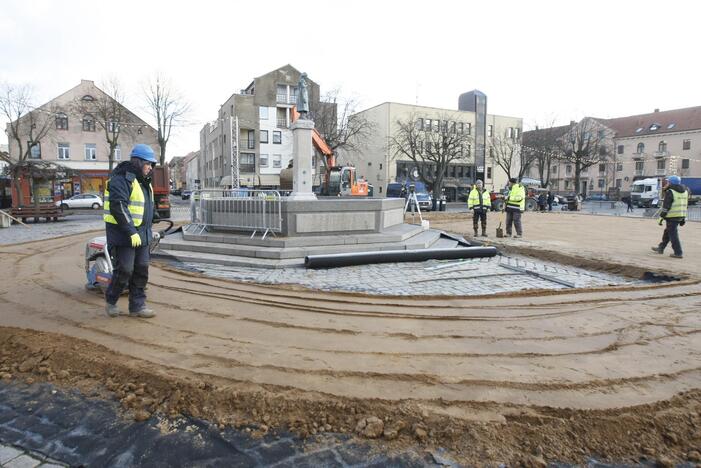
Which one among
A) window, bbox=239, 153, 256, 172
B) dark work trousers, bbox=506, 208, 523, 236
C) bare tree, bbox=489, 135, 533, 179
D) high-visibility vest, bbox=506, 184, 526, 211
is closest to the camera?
high-visibility vest, bbox=506, 184, 526, 211

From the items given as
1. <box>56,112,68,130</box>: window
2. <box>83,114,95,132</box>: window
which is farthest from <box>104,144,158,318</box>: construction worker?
<box>56,112,68,130</box>: window

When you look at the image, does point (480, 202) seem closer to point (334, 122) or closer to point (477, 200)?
point (477, 200)

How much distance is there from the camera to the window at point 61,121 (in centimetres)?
4595

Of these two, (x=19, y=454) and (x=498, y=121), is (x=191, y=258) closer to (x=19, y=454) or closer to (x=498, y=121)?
(x=19, y=454)

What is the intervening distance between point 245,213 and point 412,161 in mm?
46821

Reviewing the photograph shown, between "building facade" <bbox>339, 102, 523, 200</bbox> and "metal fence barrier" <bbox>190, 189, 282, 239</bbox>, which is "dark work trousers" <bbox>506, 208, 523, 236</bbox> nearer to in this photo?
"metal fence barrier" <bbox>190, 189, 282, 239</bbox>

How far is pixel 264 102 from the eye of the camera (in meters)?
53.8

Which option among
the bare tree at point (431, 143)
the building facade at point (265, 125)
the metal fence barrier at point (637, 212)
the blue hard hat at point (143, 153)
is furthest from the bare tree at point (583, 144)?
the blue hard hat at point (143, 153)

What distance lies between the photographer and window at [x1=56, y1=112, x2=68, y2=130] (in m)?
46.0

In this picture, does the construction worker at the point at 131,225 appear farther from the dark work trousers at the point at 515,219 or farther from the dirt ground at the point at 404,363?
the dark work trousers at the point at 515,219

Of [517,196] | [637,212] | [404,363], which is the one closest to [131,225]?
[404,363]

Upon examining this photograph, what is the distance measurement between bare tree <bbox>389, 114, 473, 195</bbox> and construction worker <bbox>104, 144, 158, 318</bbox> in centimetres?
4157

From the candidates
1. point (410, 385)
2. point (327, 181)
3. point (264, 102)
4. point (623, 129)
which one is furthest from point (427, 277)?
point (623, 129)

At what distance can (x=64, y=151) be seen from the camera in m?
46.9
